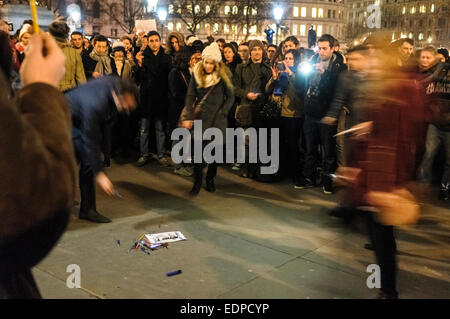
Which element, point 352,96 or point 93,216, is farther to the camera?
point 93,216

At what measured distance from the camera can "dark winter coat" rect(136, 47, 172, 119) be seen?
9.34 meters

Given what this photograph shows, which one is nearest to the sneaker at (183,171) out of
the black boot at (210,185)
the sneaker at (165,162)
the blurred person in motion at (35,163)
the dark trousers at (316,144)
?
the sneaker at (165,162)

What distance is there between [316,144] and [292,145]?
17.2 inches

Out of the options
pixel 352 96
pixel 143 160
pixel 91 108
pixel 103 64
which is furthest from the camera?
pixel 143 160

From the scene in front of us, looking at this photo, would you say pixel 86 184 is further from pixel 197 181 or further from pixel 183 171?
pixel 183 171

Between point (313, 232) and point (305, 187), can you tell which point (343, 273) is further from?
point (305, 187)

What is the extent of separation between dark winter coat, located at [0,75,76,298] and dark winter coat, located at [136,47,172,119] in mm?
8013

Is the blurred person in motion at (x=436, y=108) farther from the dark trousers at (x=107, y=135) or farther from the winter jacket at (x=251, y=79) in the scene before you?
the dark trousers at (x=107, y=135)

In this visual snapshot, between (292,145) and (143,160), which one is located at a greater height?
(292,145)

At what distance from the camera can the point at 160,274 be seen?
445 centimetres

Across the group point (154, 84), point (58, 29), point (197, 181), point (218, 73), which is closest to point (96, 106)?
point (58, 29)

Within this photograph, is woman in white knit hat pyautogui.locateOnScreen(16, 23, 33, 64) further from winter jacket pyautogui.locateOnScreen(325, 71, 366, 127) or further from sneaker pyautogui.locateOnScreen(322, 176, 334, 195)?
sneaker pyautogui.locateOnScreen(322, 176, 334, 195)

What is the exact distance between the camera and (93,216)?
5941 mm

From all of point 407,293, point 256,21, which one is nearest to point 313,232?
point 407,293
